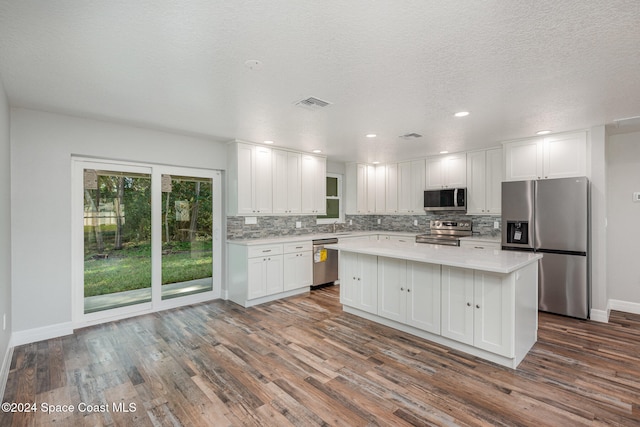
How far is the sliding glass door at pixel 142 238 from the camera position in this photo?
12.7 ft

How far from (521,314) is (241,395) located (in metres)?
2.56

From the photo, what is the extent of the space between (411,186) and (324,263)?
2.52m

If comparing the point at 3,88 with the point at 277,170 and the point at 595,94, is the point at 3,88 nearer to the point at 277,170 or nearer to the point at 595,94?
the point at 277,170

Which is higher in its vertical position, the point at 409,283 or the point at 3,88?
the point at 3,88

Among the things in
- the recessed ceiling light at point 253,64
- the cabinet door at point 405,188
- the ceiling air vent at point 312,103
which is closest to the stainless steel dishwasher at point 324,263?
the cabinet door at point 405,188

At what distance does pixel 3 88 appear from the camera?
272cm

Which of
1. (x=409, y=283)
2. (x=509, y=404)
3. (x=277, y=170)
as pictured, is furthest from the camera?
(x=277, y=170)

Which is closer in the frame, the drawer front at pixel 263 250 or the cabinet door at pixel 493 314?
the cabinet door at pixel 493 314

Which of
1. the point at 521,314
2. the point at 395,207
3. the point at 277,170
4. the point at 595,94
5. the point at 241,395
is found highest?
the point at 595,94

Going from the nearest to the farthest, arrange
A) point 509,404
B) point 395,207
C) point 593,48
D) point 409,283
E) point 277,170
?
point 593,48 → point 509,404 → point 409,283 → point 277,170 → point 395,207

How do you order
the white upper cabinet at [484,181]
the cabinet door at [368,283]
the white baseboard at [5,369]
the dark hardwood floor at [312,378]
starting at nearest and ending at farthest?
1. the dark hardwood floor at [312,378]
2. the white baseboard at [5,369]
3. the cabinet door at [368,283]
4. the white upper cabinet at [484,181]

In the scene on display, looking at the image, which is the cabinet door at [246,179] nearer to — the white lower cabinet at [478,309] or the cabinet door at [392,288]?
the cabinet door at [392,288]

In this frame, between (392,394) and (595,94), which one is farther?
(595,94)

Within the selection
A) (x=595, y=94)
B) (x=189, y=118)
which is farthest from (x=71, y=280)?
(x=595, y=94)
